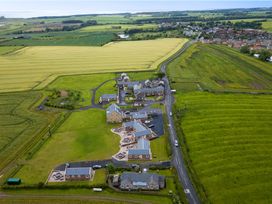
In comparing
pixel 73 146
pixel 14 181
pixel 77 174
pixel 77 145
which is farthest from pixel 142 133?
pixel 14 181

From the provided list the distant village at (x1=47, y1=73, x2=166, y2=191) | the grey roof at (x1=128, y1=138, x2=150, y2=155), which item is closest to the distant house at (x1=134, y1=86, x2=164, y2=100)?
the distant village at (x1=47, y1=73, x2=166, y2=191)

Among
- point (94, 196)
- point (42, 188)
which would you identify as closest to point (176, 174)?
point (94, 196)

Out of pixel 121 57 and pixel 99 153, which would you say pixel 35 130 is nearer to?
pixel 99 153

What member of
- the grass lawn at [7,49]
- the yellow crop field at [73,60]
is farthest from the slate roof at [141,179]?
the grass lawn at [7,49]

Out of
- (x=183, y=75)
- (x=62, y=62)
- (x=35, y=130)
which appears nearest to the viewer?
(x=35, y=130)

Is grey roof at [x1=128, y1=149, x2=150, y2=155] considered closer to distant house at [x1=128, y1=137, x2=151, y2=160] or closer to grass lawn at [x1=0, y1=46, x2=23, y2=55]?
distant house at [x1=128, y1=137, x2=151, y2=160]

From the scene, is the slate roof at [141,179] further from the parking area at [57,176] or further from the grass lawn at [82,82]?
the grass lawn at [82,82]

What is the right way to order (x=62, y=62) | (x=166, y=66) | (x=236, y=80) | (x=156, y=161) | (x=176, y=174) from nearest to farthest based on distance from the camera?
(x=176, y=174) → (x=156, y=161) → (x=236, y=80) → (x=166, y=66) → (x=62, y=62)
